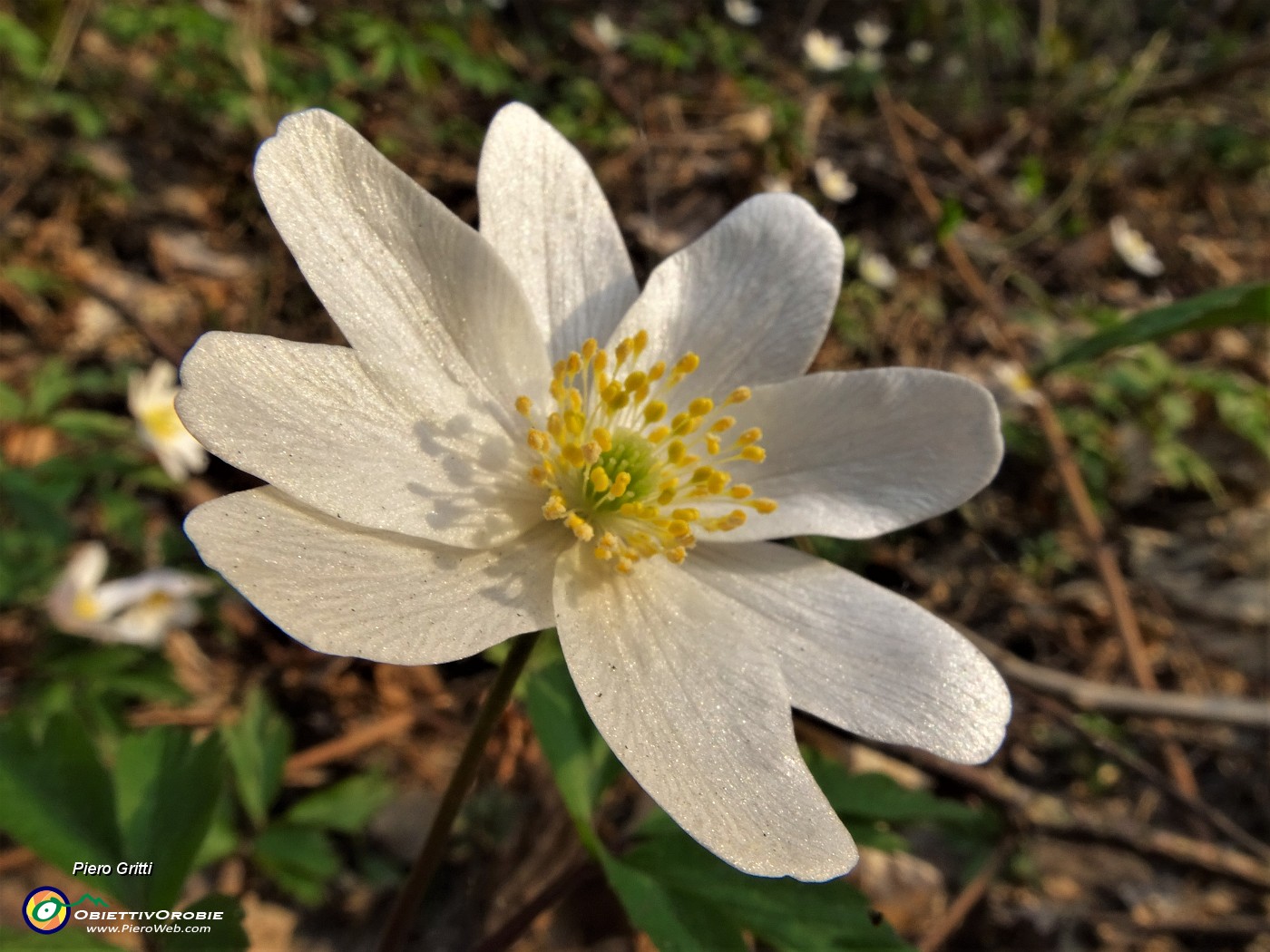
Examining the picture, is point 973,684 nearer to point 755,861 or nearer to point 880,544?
point 755,861

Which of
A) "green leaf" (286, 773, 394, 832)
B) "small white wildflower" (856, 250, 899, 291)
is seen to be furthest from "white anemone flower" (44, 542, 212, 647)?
"small white wildflower" (856, 250, 899, 291)

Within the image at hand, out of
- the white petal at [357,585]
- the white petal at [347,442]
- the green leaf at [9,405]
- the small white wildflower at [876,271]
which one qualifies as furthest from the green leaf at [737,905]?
the small white wildflower at [876,271]

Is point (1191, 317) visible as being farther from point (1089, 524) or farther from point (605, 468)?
point (1089, 524)

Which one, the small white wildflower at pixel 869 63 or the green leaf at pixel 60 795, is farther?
the small white wildflower at pixel 869 63

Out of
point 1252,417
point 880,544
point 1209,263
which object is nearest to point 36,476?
point 880,544

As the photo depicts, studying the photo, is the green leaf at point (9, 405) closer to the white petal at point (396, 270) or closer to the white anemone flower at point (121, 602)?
the white anemone flower at point (121, 602)

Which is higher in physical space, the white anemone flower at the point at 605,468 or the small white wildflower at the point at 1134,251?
the white anemone flower at the point at 605,468
